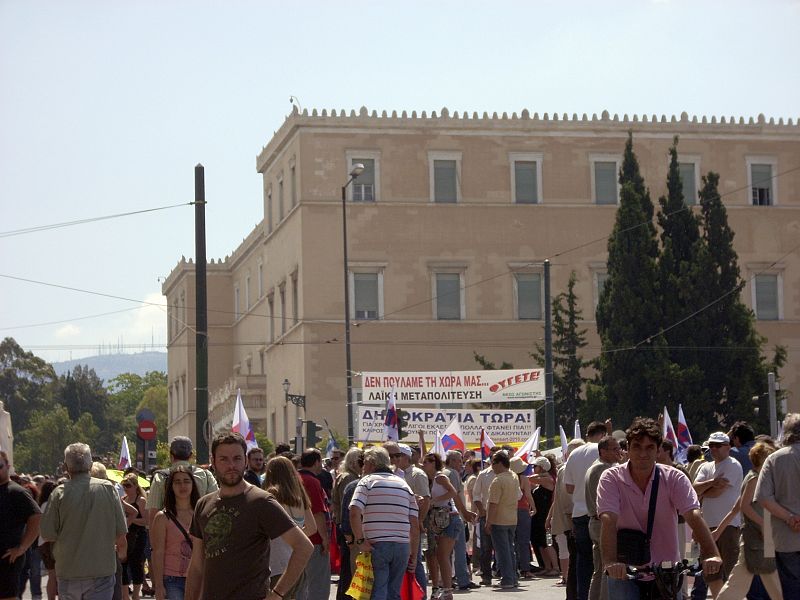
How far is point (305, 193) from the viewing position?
187 ft

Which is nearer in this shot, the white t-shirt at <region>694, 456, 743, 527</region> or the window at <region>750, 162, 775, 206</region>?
the white t-shirt at <region>694, 456, 743, 527</region>

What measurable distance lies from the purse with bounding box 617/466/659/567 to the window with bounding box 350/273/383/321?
47519 millimetres

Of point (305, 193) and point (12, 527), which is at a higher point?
point (305, 193)

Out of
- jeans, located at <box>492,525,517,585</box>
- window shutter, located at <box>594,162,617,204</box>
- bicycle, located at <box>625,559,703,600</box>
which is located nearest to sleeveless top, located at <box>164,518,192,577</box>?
bicycle, located at <box>625,559,703,600</box>

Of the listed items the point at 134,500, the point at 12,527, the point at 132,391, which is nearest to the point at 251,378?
the point at 134,500

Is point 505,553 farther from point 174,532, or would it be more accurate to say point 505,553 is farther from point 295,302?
point 295,302

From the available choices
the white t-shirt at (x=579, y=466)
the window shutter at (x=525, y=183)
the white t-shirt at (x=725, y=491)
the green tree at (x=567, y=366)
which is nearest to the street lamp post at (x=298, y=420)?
the green tree at (x=567, y=366)

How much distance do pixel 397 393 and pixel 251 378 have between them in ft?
57.9

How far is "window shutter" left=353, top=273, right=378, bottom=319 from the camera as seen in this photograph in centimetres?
5681

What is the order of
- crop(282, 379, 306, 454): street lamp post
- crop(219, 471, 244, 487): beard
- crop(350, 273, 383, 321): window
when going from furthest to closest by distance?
crop(350, 273, 383, 321): window → crop(282, 379, 306, 454): street lamp post → crop(219, 471, 244, 487): beard

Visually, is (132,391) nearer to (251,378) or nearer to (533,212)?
(251,378)

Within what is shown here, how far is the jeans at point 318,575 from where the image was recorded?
14.0 meters

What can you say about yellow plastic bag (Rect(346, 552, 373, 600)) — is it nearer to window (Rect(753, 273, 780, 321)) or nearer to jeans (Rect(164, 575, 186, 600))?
jeans (Rect(164, 575, 186, 600))

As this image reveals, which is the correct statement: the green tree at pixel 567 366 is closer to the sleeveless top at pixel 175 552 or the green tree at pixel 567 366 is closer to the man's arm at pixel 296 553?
the sleeveless top at pixel 175 552
